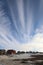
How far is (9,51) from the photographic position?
132625 millimetres

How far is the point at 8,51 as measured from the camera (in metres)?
133

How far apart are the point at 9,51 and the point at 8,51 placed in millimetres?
975

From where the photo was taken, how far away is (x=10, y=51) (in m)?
132

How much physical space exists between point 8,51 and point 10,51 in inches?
83.1

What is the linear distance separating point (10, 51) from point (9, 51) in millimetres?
1186
